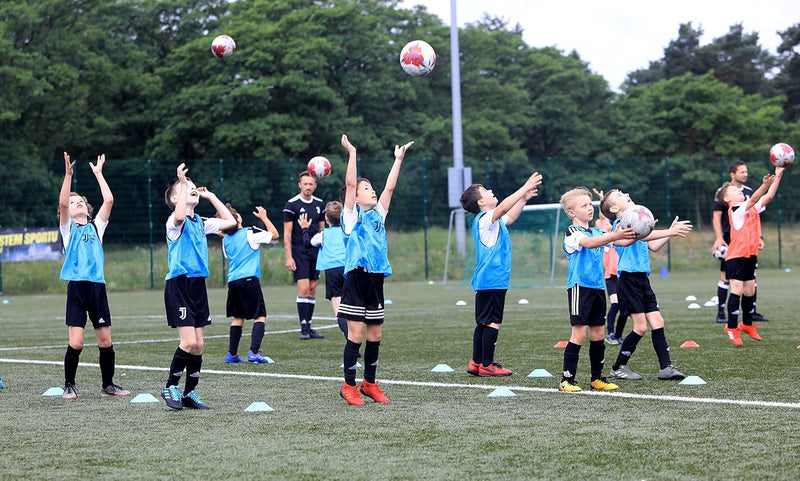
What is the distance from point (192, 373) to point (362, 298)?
140cm

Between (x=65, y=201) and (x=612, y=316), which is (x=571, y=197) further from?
(x=612, y=316)

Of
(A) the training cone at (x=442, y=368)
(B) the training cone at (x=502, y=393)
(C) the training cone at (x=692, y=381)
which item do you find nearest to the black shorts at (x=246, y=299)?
(A) the training cone at (x=442, y=368)

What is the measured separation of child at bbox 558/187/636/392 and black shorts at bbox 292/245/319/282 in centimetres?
559

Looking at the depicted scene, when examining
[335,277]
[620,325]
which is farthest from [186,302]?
[620,325]

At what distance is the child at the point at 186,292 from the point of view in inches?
314

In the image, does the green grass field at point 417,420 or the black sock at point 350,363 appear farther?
the black sock at point 350,363

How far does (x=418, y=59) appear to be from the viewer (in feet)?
40.2

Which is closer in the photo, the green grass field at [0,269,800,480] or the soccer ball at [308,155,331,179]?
the green grass field at [0,269,800,480]

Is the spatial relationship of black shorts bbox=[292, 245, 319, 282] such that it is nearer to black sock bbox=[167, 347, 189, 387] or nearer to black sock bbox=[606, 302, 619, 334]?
black sock bbox=[606, 302, 619, 334]

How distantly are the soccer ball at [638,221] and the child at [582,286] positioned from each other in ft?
1.44

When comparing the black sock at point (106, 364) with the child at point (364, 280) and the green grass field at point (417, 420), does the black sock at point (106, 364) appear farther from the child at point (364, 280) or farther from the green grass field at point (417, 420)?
the child at point (364, 280)

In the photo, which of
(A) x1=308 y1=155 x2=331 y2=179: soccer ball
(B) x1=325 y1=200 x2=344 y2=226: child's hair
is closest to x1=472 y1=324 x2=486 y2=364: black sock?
(B) x1=325 y1=200 x2=344 y2=226: child's hair

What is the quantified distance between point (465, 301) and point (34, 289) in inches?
496

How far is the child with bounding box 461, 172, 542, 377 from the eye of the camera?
375 inches
